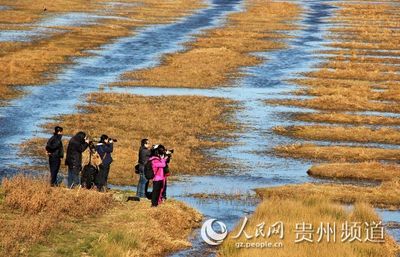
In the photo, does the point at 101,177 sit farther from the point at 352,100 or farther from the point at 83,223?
the point at 352,100

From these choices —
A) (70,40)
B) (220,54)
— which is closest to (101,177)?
(220,54)

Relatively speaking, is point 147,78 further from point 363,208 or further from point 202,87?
point 363,208

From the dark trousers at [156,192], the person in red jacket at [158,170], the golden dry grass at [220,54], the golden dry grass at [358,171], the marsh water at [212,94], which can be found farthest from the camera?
the golden dry grass at [220,54]

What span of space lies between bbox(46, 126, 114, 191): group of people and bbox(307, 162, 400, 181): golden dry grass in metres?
12.0

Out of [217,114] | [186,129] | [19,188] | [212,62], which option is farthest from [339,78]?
[19,188]

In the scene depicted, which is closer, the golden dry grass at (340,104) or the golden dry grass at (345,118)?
the golden dry grass at (345,118)

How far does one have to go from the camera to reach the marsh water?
1328 inches

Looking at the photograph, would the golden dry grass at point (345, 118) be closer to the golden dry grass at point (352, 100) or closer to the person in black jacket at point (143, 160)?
the golden dry grass at point (352, 100)

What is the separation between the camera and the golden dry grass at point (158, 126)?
3869cm

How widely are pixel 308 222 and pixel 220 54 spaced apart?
5123 centimetres

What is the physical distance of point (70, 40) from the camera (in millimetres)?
85125

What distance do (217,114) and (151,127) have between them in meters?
5.88

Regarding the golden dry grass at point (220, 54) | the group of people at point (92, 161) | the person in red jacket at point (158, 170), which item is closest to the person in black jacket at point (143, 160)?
the group of people at point (92, 161)

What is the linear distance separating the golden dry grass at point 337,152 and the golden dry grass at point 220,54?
61.7 ft
